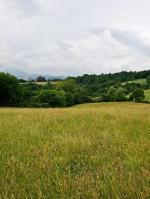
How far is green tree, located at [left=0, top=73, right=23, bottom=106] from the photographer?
63281 millimetres

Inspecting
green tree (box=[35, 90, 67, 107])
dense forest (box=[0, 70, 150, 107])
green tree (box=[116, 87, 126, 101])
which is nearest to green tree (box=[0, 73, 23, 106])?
dense forest (box=[0, 70, 150, 107])

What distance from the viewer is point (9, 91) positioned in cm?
6300

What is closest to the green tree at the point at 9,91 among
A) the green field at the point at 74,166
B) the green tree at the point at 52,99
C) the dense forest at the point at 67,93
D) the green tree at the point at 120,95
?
the dense forest at the point at 67,93

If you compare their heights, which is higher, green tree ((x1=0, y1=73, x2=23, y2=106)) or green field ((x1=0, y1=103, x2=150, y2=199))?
Result: green tree ((x1=0, y1=73, x2=23, y2=106))

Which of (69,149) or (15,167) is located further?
(69,149)

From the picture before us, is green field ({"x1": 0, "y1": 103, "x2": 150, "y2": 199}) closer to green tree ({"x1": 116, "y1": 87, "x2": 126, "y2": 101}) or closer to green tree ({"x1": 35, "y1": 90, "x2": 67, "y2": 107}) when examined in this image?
green tree ({"x1": 35, "y1": 90, "x2": 67, "y2": 107})

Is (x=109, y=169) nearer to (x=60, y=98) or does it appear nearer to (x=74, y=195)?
(x=74, y=195)

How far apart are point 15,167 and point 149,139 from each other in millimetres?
3758

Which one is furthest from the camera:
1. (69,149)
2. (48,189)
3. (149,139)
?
(149,139)

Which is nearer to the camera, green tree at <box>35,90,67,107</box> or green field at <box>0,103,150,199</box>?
green field at <box>0,103,150,199</box>

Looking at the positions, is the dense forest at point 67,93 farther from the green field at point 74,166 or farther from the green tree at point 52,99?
the green field at point 74,166

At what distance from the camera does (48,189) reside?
4.46 m

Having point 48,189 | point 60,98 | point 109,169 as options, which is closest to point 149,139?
point 109,169

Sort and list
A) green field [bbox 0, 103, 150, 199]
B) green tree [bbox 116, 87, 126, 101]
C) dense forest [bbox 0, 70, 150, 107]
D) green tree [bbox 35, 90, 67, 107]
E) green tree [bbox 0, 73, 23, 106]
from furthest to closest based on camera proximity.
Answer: green tree [bbox 116, 87, 126, 101]
green tree [bbox 35, 90, 67, 107]
dense forest [bbox 0, 70, 150, 107]
green tree [bbox 0, 73, 23, 106]
green field [bbox 0, 103, 150, 199]
